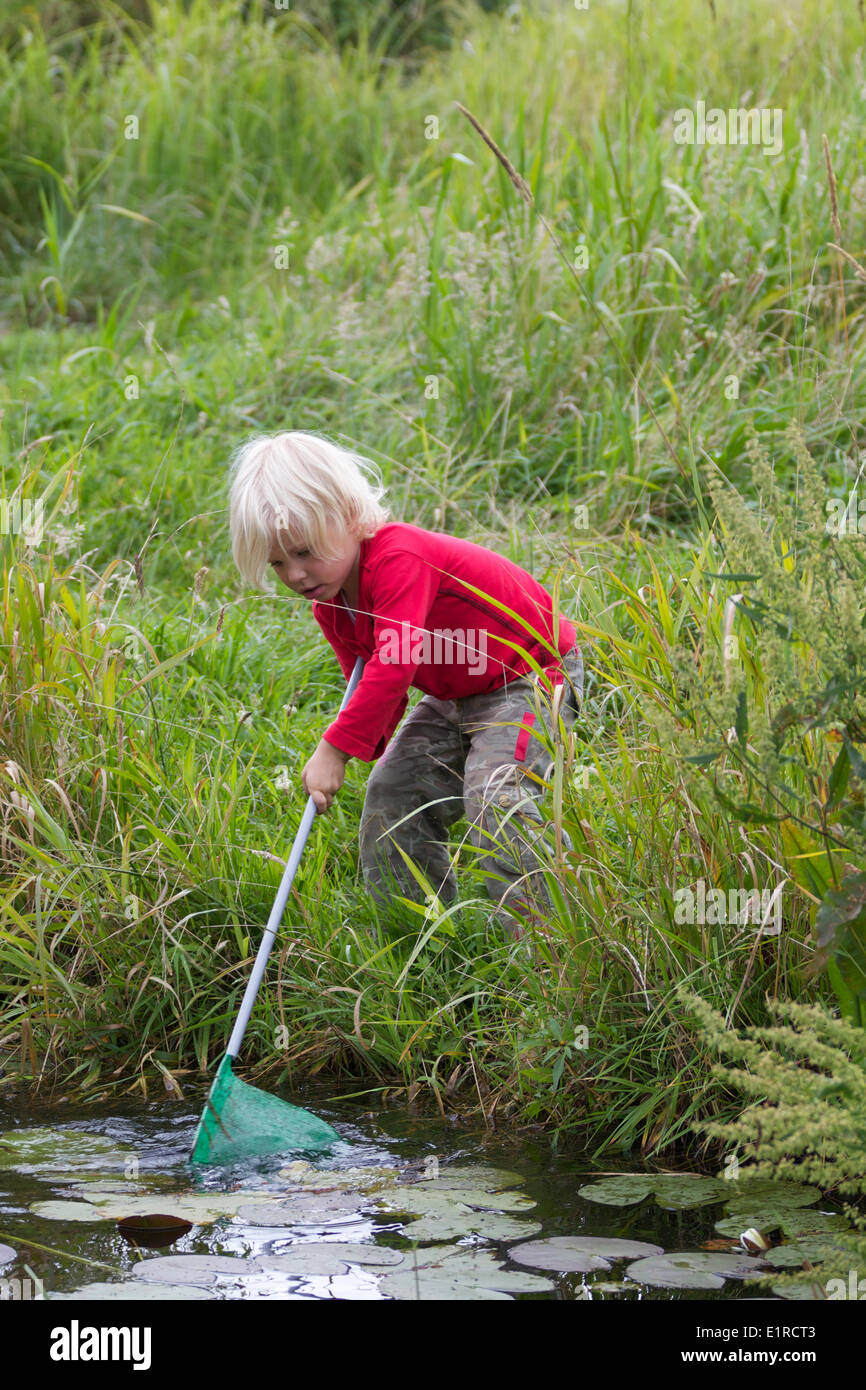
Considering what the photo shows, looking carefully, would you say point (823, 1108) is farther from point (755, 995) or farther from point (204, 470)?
point (204, 470)

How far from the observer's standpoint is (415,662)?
265cm

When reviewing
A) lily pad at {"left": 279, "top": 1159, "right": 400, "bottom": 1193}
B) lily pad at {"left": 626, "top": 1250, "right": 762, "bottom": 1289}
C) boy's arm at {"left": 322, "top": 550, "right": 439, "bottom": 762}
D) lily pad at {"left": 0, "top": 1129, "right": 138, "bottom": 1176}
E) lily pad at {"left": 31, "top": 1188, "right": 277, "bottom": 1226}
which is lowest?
lily pad at {"left": 0, "top": 1129, "right": 138, "bottom": 1176}

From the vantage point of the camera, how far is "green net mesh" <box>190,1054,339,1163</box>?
232cm

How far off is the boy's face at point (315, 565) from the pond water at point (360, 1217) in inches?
38.7

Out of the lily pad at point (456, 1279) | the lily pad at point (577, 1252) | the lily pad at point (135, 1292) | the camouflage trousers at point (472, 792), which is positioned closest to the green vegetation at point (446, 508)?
the camouflage trousers at point (472, 792)

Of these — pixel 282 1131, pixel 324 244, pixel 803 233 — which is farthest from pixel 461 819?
pixel 324 244

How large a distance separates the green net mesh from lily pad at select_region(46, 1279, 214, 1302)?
1.49ft

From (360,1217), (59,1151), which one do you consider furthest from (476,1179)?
(59,1151)

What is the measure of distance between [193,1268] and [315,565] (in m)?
1.28

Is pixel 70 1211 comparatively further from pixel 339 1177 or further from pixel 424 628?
pixel 424 628

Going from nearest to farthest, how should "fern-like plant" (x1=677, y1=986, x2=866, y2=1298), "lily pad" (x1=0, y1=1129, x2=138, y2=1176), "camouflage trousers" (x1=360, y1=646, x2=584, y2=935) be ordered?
1. "fern-like plant" (x1=677, y1=986, x2=866, y2=1298)
2. "lily pad" (x1=0, y1=1129, x2=138, y2=1176)
3. "camouflage trousers" (x1=360, y1=646, x2=584, y2=935)

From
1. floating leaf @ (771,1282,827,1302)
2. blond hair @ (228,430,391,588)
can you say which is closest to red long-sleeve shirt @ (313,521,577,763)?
blond hair @ (228,430,391,588)

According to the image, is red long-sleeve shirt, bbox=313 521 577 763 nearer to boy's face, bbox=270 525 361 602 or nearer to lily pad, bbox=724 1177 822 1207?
boy's face, bbox=270 525 361 602

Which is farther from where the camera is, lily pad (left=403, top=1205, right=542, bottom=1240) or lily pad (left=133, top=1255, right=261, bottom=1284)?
lily pad (left=403, top=1205, right=542, bottom=1240)
